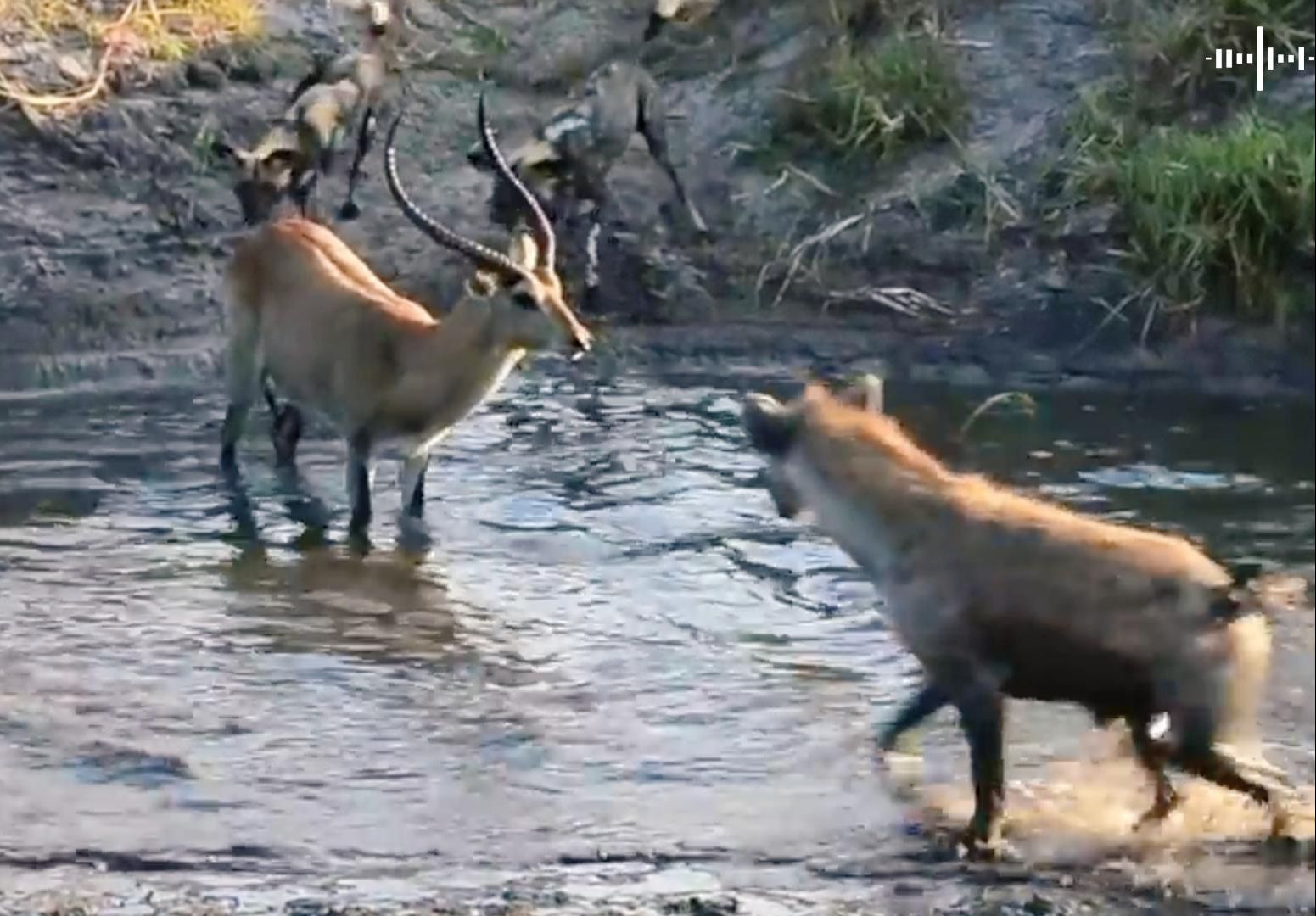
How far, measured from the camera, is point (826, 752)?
24.9 ft

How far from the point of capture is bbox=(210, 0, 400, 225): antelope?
13.2 meters

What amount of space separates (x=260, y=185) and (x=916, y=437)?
4.01 meters

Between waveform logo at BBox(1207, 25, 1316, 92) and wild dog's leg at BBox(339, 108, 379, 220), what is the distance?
4045 mm

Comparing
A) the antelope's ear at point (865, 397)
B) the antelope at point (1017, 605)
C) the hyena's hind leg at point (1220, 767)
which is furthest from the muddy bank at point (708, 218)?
the hyena's hind leg at point (1220, 767)

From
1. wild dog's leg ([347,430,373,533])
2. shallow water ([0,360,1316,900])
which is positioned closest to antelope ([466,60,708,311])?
shallow water ([0,360,1316,900])

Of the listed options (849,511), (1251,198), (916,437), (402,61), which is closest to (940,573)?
(849,511)

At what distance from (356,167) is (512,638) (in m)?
5.28

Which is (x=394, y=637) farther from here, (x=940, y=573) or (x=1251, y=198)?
(x=1251, y=198)

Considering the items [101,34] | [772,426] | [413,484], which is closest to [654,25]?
[101,34]

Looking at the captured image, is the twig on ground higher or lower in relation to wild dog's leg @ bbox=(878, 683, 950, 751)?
higher

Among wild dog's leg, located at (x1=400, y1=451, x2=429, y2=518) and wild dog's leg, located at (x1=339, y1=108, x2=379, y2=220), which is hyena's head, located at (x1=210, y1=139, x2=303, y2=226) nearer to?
wild dog's leg, located at (x1=339, y1=108, x2=379, y2=220)

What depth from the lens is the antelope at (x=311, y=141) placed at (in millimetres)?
13219

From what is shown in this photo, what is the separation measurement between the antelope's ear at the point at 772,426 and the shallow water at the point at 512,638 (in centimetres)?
89

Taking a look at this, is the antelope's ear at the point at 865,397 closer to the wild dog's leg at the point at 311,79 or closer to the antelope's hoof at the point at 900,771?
the antelope's hoof at the point at 900,771
